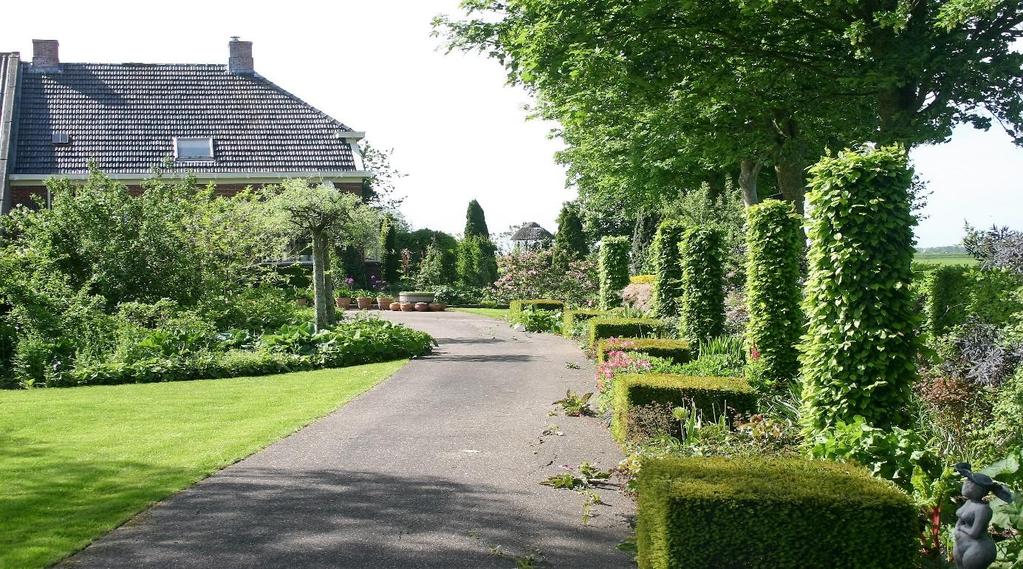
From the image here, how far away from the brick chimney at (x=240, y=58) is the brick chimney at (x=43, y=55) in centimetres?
617

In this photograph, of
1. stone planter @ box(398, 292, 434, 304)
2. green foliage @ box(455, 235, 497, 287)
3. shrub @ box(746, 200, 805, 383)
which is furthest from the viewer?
green foliage @ box(455, 235, 497, 287)

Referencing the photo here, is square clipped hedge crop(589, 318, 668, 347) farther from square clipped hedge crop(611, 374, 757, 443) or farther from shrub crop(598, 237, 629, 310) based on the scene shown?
shrub crop(598, 237, 629, 310)

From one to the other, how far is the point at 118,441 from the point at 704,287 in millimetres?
8369

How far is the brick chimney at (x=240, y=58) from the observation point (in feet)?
110

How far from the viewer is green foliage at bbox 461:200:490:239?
39250 mm

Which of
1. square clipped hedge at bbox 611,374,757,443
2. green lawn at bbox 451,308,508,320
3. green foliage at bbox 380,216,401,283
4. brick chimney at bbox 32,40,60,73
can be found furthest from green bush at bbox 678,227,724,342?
brick chimney at bbox 32,40,60,73

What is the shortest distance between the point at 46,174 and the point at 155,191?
13.7 metres

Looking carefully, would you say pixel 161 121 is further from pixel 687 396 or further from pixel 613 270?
pixel 687 396

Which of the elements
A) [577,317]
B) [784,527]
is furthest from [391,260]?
[784,527]

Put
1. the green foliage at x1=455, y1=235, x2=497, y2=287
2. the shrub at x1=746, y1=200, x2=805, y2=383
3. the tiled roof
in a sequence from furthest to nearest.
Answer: the green foliage at x1=455, y1=235, x2=497, y2=287 → the tiled roof → the shrub at x1=746, y1=200, x2=805, y2=383

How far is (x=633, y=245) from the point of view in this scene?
100ft

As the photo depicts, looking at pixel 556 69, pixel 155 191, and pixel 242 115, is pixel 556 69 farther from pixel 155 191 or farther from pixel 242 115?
pixel 242 115

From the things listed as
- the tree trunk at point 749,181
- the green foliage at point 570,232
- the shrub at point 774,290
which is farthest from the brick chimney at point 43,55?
the shrub at point 774,290

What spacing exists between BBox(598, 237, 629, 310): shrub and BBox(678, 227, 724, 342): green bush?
862 centimetres
